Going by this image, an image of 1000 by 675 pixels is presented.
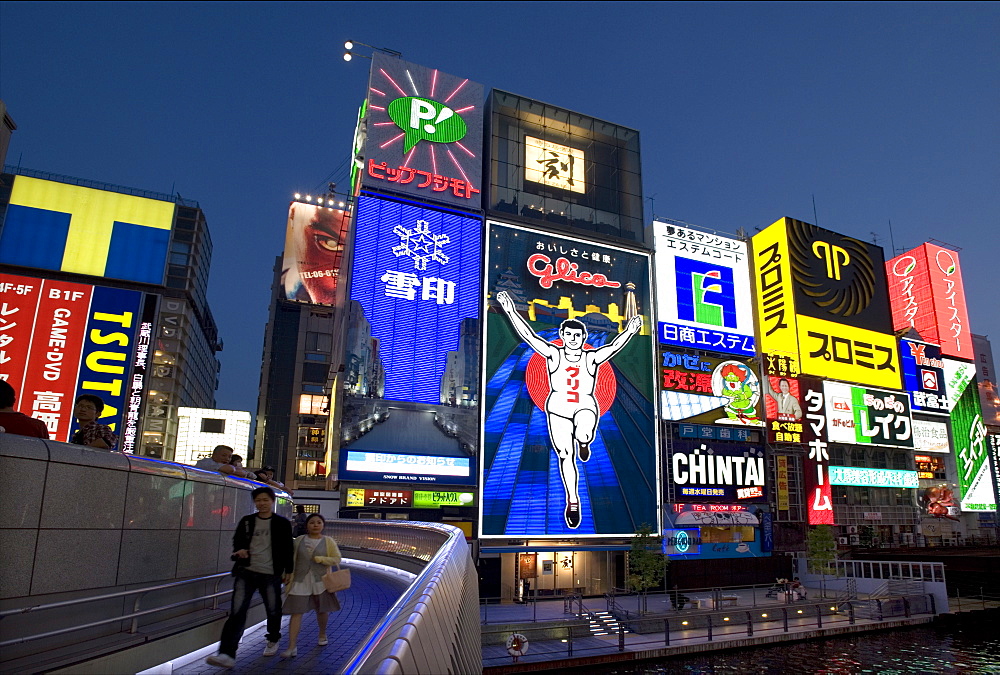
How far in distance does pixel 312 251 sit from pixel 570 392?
90.5ft

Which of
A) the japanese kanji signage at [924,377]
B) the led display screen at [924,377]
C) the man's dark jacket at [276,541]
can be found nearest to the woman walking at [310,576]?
the man's dark jacket at [276,541]

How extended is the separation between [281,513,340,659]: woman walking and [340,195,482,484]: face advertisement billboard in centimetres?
2538

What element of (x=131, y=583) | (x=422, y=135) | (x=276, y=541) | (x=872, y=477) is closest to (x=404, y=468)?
(x=422, y=135)

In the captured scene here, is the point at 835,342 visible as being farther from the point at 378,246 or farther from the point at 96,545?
the point at 96,545

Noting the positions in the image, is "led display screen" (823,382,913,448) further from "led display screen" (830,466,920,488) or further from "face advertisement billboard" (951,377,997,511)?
"face advertisement billboard" (951,377,997,511)

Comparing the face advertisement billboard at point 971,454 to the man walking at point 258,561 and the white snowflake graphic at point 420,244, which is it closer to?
the white snowflake graphic at point 420,244

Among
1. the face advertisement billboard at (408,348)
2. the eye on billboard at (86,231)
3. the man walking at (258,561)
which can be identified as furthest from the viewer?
the eye on billboard at (86,231)

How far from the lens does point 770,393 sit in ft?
148

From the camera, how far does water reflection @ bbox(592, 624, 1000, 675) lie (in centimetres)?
2339

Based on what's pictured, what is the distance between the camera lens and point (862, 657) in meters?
25.3

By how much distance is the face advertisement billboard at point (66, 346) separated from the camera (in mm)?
36312

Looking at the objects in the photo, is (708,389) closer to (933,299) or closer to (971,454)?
(971,454)

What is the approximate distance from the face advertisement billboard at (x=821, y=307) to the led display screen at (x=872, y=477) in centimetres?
663

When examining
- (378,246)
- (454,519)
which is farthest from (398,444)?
(378,246)
